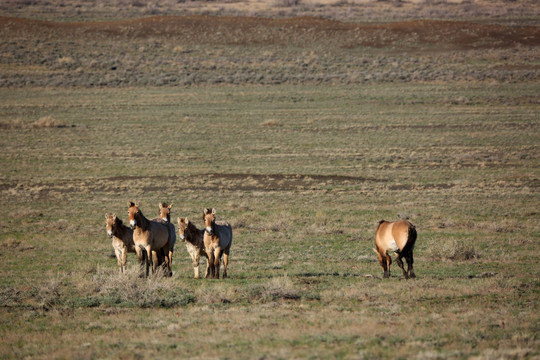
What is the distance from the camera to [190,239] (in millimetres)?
15172

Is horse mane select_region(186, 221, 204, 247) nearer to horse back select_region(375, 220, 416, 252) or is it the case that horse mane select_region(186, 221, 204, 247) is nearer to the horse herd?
the horse herd

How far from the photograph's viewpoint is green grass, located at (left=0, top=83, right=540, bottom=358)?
10.9 m

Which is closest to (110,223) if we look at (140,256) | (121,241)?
(121,241)

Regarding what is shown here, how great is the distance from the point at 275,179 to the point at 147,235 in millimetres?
20424

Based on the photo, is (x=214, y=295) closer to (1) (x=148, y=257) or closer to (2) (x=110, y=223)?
(1) (x=148, y=257)

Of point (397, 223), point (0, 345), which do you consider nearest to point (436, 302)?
point (397, 223)

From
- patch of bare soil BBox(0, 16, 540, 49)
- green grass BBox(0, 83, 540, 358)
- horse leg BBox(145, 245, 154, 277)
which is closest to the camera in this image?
green grass BBox(0, 83, 540, 358)

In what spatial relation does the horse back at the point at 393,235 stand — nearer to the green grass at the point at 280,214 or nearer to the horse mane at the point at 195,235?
the green grass at the point at 280,214

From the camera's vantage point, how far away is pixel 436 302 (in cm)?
1280

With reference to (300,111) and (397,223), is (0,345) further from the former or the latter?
(300,111)

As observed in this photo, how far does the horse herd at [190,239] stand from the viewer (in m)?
14.4

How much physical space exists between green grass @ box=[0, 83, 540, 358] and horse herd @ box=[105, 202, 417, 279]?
0.50 meters

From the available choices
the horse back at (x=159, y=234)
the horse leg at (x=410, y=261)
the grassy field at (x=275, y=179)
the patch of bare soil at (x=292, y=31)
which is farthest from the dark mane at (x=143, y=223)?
the patch of bare soil at (x=292, y=31)

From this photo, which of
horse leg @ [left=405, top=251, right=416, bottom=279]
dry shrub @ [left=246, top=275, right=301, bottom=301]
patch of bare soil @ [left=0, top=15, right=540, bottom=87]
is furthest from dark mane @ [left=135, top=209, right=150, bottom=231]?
patch of bare soil @ [left=0, top=15, right=540, bottom=87]
